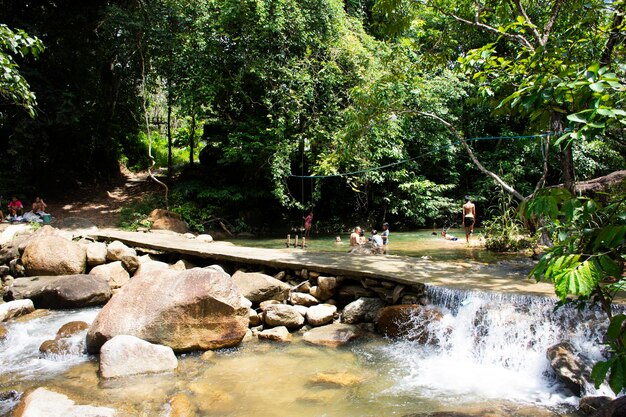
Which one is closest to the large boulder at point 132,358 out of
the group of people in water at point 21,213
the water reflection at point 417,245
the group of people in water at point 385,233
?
the water reflection at point 417,245

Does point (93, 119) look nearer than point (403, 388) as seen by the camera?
No

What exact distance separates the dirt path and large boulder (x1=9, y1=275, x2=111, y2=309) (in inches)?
279

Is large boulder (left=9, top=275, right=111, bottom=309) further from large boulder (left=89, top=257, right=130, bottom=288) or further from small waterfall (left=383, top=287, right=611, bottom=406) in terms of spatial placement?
small waterfall (left=383, top=287, right=611, bottom=406)

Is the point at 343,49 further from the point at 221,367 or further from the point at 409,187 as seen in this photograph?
the point at 221,367

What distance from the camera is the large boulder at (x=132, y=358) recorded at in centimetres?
539

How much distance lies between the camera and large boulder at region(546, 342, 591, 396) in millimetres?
4828

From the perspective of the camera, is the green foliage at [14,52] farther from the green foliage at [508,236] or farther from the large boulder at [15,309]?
the green foliage at [508,236]

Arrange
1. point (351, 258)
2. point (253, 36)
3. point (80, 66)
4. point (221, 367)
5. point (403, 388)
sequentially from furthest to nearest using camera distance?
point (80, 66)
point (253, 36)
point (351, 258)
point (221, 367)
point (403, 388)

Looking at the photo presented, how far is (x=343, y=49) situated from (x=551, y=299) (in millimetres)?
12080

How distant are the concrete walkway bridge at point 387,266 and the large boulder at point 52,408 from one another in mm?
4519

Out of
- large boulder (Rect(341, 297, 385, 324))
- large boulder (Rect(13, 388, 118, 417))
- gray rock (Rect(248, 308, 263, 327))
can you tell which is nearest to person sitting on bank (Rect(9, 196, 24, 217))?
gray rock (Rect(248, 308, 263, 327))

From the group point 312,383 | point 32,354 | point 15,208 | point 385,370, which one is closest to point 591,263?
point 312,383

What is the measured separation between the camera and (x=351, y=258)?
9250 mm

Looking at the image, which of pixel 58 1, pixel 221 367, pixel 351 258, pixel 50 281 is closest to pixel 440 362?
pixel 221 367
